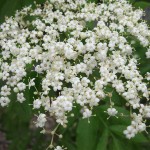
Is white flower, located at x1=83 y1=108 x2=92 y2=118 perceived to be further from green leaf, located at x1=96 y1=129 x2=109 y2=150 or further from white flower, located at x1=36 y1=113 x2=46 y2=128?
white flower, located at x1=36 y1=113 x2=46 y2=128

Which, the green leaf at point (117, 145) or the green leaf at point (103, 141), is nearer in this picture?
the green leaf at point (103, 141)

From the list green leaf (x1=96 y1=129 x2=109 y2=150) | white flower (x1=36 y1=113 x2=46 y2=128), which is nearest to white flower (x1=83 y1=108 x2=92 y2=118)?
green leaf (x1=96 y1=129 x2=109 y2=150)

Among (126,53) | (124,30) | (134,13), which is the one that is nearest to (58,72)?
(126,53)

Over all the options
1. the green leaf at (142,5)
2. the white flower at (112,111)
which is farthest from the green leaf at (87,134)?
the green leaf at (142,5)

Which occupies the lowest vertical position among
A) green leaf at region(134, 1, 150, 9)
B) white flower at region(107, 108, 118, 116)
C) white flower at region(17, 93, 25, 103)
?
white flower at region(107, 108, 118, 116)

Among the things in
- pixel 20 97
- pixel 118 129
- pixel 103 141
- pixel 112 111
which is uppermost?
pixel 20 97

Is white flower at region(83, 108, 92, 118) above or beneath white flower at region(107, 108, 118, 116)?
beneath

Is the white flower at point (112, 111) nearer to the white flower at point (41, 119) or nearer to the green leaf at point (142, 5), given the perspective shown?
the white flower at point (41, 119)

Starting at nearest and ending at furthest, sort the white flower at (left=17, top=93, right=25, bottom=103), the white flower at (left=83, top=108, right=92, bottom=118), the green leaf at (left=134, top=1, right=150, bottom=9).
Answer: the white flower at (left=83, top=108, right=92, bottom=118)
the white flower at (left=17, top=93, right=25, bottom=103)
the green leaf at (left=134, top=1, right=150, bottom=9)

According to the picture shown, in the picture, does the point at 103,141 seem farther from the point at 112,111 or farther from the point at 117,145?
the point at 112,111

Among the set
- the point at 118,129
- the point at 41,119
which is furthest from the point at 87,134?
the point at 41,119
